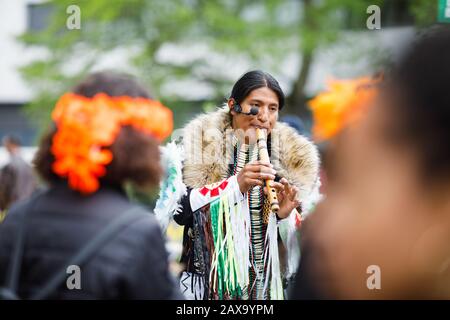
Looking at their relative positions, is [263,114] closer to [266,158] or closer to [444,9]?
[266,158]

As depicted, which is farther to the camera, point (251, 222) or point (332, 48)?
point (332, 48)

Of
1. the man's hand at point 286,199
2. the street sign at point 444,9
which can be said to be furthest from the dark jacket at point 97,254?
the street sign at point 444,9

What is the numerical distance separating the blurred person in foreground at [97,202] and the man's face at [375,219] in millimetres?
595

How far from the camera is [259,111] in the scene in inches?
111

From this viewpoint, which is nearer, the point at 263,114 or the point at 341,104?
the point at 341,104

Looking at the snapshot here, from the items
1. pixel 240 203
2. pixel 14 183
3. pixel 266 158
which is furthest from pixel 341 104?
pixel 14 183

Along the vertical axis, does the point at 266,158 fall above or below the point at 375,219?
above

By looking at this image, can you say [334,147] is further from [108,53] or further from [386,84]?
[108,53]

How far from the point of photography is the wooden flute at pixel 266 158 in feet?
8.64

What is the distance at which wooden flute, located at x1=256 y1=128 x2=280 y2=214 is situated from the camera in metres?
2.63

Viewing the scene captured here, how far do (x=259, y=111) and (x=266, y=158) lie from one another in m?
0.24
